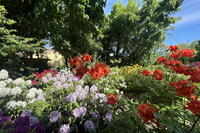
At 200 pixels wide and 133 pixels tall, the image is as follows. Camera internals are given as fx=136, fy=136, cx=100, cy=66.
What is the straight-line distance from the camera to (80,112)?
1.90 meters

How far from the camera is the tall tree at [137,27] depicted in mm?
A: 13172

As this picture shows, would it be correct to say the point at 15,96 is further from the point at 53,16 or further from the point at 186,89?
the point at 53,16

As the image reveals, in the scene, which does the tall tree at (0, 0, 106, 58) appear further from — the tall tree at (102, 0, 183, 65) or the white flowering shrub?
the white flowering shrub

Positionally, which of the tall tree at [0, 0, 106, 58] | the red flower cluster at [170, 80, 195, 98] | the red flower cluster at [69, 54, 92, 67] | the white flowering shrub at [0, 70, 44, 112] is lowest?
the red flower cluster at [170, 80, 195, 98]

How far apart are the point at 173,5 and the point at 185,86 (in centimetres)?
1530

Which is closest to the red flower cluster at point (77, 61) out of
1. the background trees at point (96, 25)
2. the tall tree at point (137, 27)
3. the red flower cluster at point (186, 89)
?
the red flower cluster at point (186, 89)

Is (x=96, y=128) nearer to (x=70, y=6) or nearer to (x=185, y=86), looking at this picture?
(x=185, y=86)

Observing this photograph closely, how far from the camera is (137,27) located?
13.1 metres

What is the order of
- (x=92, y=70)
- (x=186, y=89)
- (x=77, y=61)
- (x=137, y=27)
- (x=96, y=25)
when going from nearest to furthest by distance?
(x=186, y=89) < (x=92, y=70) < (x=77, y=61) < (x=96, y=25) < (x=137, y=27)

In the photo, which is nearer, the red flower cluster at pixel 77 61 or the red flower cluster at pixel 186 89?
the red flower cluster at pixel 186 89

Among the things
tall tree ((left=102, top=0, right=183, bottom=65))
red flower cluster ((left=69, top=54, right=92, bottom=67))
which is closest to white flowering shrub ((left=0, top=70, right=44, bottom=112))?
red flower cluster ((left=69, top=54, right=92, bottom=67))

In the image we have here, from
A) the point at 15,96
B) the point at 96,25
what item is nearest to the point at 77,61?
the point at 15,96

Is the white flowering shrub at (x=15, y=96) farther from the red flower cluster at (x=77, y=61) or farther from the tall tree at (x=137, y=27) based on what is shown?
the tall tree at (x=137, y=27)

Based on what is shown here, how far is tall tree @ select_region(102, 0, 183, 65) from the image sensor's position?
43.2ft
